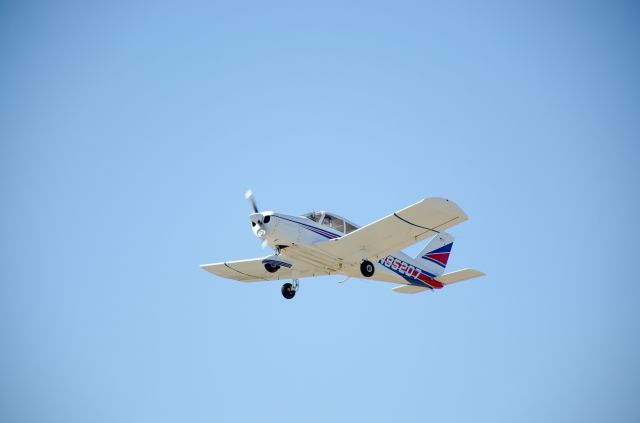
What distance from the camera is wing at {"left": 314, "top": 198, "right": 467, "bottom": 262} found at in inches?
773

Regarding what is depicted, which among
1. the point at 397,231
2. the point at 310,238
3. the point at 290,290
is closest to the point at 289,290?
the point at 290,290

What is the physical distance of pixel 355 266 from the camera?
22.2 metres

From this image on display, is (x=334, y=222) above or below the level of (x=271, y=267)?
above

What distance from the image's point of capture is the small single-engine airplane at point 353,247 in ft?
66.1

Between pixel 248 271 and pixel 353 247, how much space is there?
5.02m

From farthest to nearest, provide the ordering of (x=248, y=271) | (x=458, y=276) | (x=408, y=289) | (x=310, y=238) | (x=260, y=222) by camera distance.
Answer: (x=248, y=271)
(x=408, y=289)
(x=458, y=276)
(x=310, y=238)
(x=260, y=222)

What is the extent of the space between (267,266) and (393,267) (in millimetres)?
4533

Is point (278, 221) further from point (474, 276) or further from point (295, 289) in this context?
point (474, 276)

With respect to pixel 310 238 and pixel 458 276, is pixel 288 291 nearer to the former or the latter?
pixel 310 238

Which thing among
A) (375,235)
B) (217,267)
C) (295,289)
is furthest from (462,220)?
(217,267)

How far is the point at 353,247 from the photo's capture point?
2148 cm

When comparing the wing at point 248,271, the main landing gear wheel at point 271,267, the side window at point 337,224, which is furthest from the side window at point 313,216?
the wing at point 248,271

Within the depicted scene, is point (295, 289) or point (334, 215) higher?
point (334, 215)

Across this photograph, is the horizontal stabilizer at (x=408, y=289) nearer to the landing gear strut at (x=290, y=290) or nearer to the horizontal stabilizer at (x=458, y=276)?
the horizontal stabilizer at (x=458, y=276)
